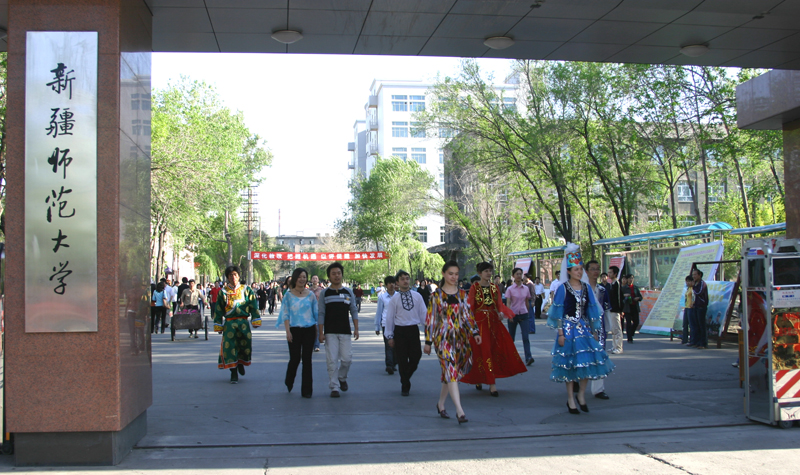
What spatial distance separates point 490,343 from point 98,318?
208 inches

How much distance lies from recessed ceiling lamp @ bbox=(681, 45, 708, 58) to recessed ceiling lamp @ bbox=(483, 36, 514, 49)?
Result: 2325 mm

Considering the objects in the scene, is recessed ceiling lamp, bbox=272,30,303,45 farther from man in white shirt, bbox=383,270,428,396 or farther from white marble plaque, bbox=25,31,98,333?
man in white shirt, bbox=383,270,428,396

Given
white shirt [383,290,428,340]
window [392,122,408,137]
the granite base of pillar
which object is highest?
window [392,122,408,137]

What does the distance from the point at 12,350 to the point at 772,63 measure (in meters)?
9.61

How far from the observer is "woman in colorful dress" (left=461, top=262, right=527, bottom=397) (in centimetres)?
891

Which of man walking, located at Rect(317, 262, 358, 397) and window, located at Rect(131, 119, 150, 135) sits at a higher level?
window, located at Rect(131, 119, 150, 135)

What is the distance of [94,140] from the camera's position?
566 centimetres

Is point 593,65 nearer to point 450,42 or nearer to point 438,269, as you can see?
point 450,42

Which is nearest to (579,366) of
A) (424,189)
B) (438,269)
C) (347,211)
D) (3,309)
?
(3,309)

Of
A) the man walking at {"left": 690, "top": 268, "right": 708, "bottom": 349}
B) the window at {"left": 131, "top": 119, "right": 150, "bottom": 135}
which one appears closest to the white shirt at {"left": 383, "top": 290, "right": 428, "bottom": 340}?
the window at {"left": 131, "top": 119, "right": 150, "bottom": 135}

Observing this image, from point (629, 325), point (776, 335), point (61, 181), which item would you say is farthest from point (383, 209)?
point (61, 181)

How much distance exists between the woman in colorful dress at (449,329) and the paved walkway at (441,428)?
1.61 feet

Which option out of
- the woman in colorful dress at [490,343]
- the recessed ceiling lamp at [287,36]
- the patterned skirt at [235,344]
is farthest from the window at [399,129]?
the recessed ceiling lamp at [287,36]

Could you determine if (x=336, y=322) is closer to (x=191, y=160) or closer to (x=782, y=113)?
(x=782, y=113)
